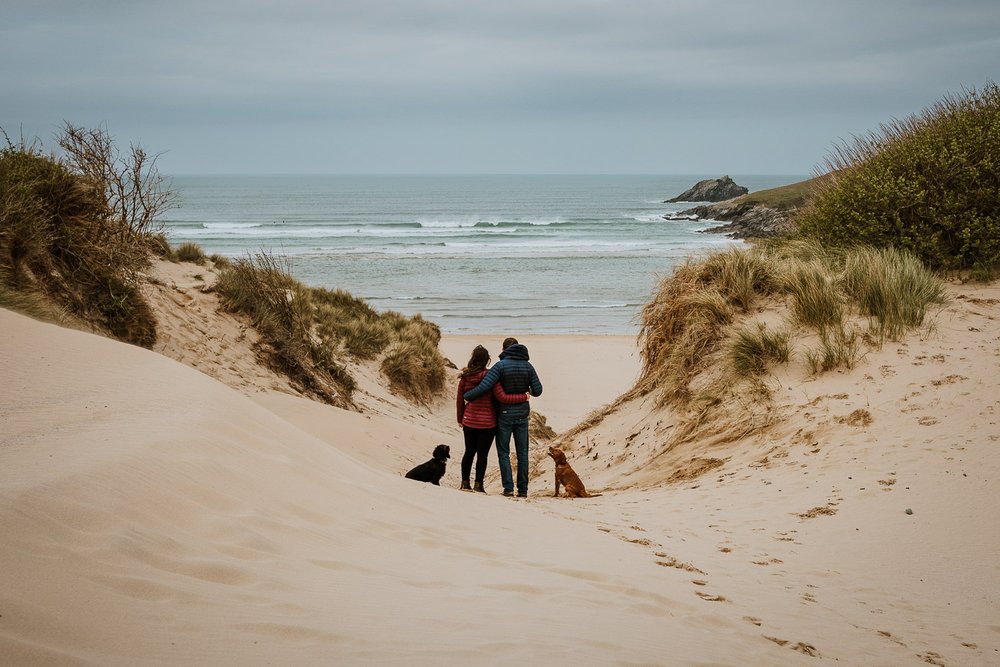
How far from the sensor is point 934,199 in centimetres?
1231

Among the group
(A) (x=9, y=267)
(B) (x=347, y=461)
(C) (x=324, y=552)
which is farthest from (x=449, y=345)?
(C) (x=324, y=552)

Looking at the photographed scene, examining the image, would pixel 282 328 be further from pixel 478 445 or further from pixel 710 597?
pixel 710 597

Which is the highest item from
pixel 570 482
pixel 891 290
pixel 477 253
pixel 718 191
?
pixel 718 191

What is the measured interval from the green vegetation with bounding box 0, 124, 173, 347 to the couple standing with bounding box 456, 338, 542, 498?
5.45 meters

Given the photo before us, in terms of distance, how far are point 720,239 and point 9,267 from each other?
5296 centimetres

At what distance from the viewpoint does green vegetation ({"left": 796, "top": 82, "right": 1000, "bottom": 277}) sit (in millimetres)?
12016

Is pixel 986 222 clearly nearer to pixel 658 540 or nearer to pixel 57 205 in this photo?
pixel 658 540

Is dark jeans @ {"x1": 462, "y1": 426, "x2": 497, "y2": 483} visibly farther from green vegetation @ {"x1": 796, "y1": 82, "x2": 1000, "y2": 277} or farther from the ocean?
green vegetation @ {"x1": 796, "y1": 82, "x2": 1000, "y2": 277}

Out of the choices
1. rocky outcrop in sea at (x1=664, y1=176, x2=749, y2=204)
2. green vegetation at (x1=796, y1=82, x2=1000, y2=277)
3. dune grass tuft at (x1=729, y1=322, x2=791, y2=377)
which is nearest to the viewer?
dune grass tuft at (x1=729, y1=322, x2=791, y2=377)

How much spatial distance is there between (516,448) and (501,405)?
1.64ft

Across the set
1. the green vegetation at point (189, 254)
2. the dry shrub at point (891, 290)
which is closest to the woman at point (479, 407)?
the dry shrub at point (891, 290)

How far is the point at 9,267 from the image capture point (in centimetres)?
975

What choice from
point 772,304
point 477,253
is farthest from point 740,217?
point 772,304

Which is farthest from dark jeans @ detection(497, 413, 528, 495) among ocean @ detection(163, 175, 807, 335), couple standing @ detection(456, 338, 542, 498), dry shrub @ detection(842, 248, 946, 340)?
dry shrub @ detection(842, 248, 946, 340)
